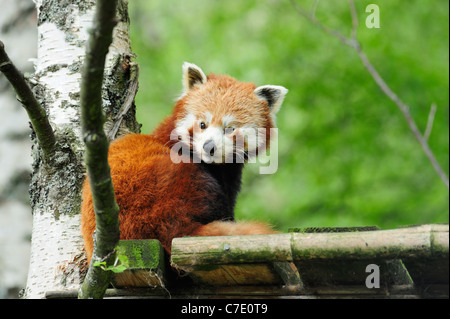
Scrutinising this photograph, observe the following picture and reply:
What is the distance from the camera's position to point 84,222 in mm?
2682

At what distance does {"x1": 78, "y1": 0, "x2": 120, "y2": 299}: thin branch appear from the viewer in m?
1.67

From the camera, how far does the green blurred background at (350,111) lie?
653 cm

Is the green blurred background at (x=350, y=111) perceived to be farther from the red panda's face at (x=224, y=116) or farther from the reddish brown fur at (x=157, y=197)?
the reddish brown fur at (x=157, y=197)

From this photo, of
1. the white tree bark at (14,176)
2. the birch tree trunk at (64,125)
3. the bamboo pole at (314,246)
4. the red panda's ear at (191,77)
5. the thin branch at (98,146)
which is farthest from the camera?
the white tree bark at (14,176)

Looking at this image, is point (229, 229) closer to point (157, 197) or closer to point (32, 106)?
point (157, 197)

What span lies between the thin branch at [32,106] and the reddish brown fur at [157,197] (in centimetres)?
37

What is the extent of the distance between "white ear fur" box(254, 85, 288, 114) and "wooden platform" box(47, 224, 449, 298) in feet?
5.27

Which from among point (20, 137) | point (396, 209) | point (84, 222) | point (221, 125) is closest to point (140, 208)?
point (84, 222)

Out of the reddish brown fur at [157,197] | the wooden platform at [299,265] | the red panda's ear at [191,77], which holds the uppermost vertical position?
the red panda's ear at [191,77]

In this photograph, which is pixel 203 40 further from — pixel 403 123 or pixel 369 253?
pixel 369 253

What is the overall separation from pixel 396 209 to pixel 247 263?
4970mm

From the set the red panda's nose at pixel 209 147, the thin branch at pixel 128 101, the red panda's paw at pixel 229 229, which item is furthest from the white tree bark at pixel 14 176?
the red panda's paw at pixel 229 229

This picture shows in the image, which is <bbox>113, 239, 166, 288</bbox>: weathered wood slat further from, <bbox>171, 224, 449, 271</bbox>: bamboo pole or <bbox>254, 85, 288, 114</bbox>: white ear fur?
<bbox>254, 85, 288, 114</bbox>: white ear fur

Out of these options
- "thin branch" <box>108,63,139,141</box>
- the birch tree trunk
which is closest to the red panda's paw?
the birch tree trunk
